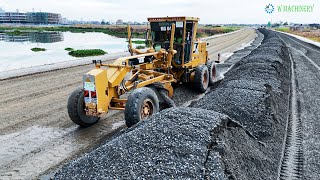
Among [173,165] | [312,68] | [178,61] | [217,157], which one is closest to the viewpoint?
[173,165]

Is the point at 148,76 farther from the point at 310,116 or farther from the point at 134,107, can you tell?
the point at 310,116

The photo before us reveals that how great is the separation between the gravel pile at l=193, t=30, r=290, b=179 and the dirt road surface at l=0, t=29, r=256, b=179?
2008 millimetres

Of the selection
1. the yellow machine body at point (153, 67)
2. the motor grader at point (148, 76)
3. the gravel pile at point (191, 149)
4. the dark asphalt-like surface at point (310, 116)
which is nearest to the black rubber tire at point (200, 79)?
the motor grader at point (148, 76)

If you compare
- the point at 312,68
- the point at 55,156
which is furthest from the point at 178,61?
the point at 312,68

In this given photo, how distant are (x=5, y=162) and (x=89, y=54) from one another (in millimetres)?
18379

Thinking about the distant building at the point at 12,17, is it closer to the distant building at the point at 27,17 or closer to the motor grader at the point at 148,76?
the distant building at the point at 27,17

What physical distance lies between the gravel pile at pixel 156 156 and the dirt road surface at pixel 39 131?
4.82 ft

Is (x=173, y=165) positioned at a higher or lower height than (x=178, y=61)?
lower

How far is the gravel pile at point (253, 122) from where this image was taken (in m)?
4.88

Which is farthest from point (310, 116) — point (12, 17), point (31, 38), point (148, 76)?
Answer: point (12, 17)

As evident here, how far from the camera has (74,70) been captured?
1522 cm

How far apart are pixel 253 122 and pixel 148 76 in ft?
9.84

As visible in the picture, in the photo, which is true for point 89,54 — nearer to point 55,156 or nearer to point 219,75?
point 219,75

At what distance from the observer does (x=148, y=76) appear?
25.6ft
